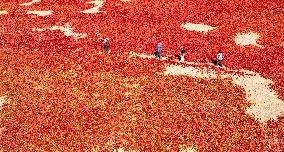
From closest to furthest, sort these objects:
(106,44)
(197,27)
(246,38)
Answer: (106,44) → (246,38) → (197,27)

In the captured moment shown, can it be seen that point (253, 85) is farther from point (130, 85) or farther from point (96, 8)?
point (96, 8)

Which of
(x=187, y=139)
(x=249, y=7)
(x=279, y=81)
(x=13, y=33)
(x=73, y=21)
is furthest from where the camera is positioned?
(x=249, y=7)

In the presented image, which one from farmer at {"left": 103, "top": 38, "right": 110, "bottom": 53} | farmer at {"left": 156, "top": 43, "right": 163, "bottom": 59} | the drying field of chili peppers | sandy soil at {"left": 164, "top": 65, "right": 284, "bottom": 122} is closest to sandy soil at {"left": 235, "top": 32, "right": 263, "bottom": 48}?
the drying field of chili peppers

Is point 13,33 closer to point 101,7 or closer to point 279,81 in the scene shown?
point 101,7

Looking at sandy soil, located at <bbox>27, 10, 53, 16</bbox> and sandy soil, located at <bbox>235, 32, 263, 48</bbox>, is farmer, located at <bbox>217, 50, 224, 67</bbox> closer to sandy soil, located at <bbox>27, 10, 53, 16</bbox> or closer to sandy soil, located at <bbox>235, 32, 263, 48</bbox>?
sandy soil, located at <bbox>235, 32, 263, 48</bbox>

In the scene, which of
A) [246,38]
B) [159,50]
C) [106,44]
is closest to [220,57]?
A: [159,50]

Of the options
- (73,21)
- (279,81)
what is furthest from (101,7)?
(279,81)
